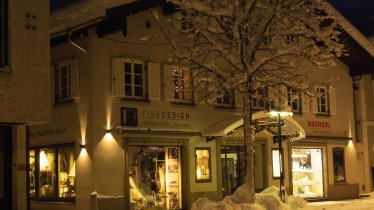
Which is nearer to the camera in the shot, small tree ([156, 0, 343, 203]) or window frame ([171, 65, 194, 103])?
small tree ([156, 0, 343, 203])

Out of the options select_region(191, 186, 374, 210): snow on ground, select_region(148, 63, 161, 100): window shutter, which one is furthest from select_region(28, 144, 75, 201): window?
select_region(191, 186, 374, 210): snow on ground

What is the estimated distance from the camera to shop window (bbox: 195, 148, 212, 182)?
22719 millimetres

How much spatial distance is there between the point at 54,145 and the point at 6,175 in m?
6.69

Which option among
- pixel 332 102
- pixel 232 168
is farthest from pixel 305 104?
pixel 232 168

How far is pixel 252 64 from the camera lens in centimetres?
1730

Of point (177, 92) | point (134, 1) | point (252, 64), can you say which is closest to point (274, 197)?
point (252, 64)

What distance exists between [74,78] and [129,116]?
220 centimetres

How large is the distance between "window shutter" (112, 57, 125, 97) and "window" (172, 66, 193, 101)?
2.32 meters

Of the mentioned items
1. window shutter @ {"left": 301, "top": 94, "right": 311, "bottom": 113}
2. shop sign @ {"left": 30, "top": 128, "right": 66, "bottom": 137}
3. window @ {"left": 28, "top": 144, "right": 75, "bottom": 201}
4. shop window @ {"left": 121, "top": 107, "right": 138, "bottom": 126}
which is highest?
window shutter @ {"left": 301, "top": 94, "right": 311, "bottom": 113}

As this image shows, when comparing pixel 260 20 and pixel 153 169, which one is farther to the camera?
pixel 153 169

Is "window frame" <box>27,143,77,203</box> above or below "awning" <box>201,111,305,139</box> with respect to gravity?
below

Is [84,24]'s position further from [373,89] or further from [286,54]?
[373,89]

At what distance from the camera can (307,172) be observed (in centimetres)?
2780

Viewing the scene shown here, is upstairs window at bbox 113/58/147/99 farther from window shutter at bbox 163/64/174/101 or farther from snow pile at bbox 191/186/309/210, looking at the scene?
snow pile at bbox 191/186/309/210
